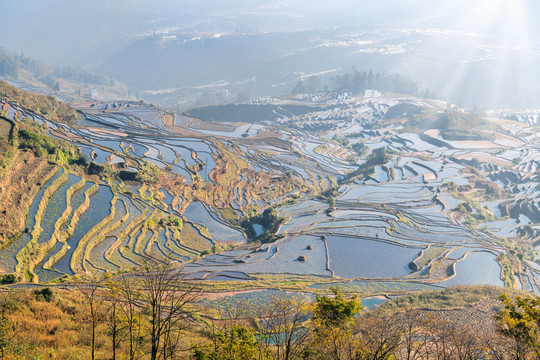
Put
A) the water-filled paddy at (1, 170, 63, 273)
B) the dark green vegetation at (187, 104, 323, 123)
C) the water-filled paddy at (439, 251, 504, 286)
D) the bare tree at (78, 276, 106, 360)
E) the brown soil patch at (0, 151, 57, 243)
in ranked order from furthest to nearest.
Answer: the dark green vegetation at (187, 104, 323, 123), the water-filled paddy at (439, 251, 504, 286), the brown soil patch at (0, 151, 57, 243), the water-filled paddy at (1, 170, 63, 273), the bare tree at (78, 276, 106, 360)

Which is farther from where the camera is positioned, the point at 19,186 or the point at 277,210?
the point at 277,210

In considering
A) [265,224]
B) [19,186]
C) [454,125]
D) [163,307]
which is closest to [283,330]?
[163,307]

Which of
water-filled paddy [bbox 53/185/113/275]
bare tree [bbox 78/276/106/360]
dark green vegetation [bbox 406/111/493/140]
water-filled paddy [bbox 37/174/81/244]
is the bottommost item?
dark green vegetation [bbox 406/111/493/140]

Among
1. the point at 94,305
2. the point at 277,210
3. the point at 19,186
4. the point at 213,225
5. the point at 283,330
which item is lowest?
the point at 277,210

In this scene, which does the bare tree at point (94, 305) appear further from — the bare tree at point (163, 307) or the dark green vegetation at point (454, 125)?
the dark green vegetation at point (454, 125)

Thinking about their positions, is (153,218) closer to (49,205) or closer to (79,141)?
(49,205)

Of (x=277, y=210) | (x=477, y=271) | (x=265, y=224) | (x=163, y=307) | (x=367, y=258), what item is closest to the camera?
(x=163, y=307)

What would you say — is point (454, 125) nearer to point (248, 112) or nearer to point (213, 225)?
point (248, 112)

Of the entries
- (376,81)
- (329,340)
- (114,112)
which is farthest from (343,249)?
(376,81)

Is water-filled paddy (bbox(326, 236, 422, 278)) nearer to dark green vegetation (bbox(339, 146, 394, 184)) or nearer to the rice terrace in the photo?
the rice terrace

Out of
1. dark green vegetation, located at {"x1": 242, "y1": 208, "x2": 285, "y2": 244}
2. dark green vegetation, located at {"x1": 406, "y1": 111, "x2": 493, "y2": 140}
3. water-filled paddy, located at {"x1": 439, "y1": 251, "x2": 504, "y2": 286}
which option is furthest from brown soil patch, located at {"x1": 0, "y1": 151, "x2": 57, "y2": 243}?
dark green vegetation, located at {"x1": 406, "y1": 111, "x2": 493, "y2": 140}

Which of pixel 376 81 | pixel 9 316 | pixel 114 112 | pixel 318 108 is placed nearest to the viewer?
pixel 9 316
